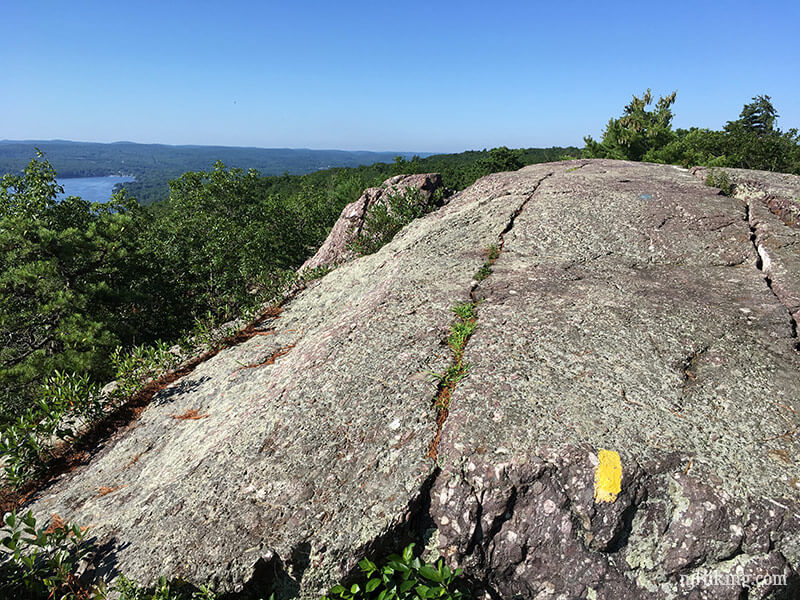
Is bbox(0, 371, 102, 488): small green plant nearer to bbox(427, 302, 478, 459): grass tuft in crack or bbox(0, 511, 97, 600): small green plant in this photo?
bbox(0, 511, 97, 600): small green plant

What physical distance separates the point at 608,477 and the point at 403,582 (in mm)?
1501

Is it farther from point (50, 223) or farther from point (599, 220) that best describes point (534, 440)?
point (50, 223)

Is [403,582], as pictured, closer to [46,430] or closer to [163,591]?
[163,591]

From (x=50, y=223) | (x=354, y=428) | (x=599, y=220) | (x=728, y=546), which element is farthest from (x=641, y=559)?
(x=50, y=223)

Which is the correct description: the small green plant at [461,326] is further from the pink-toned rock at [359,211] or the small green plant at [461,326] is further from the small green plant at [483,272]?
the pink-toned rock at [359,211]

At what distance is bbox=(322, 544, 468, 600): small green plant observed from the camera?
2.68 meters

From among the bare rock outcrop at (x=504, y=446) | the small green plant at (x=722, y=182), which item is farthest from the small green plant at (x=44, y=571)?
the small green plant at (x=722, y=182)

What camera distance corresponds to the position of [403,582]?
2.76m

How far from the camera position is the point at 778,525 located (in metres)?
2.64

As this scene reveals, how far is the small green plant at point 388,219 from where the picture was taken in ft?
30.2

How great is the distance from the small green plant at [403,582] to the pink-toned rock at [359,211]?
7201 mm

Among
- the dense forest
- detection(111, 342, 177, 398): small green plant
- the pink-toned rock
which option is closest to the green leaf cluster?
the dense forest

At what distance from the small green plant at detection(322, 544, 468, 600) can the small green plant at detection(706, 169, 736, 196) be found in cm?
832

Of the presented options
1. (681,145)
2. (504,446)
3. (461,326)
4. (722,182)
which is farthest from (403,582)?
(681,145)
